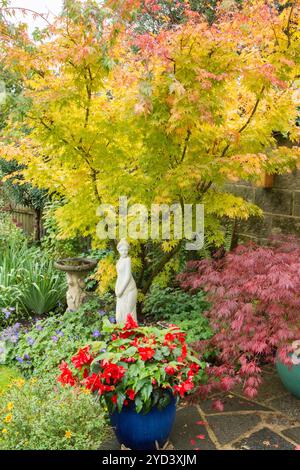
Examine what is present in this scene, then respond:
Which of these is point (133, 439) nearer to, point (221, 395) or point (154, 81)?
point (221, 395)

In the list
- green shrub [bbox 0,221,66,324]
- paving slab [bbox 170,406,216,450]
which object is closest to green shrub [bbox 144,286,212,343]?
paving slab [bbox 170,406,216,450]

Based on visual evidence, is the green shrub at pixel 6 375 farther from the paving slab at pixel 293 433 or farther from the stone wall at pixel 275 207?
the stone wall at pixel 275 207

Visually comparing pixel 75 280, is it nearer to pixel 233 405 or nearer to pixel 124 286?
pixel 124 286

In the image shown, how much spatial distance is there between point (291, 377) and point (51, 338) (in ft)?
8.32

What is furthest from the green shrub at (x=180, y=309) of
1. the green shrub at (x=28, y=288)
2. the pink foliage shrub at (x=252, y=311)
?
the green shrub at (x=28, y=288)

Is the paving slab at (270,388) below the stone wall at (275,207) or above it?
below

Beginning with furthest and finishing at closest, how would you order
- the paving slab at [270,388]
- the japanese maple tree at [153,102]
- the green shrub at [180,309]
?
1. the green shrub at [180,309]
2. the paving slab at [270,388]
3. the japanese maple tree at [153,102]

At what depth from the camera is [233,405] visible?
12.4 ft

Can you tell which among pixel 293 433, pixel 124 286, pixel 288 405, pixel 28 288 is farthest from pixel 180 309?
pixel 293 433

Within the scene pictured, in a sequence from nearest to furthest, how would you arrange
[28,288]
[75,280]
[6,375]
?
[6,375], [75,280], [28,288]

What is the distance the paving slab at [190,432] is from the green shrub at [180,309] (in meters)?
0.94

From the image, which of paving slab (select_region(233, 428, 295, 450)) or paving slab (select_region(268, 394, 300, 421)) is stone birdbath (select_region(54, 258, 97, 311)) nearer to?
paving slab (select_region(268, 394, 300, 421))

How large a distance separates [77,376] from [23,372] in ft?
5.48

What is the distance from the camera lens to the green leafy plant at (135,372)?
2.90 m
